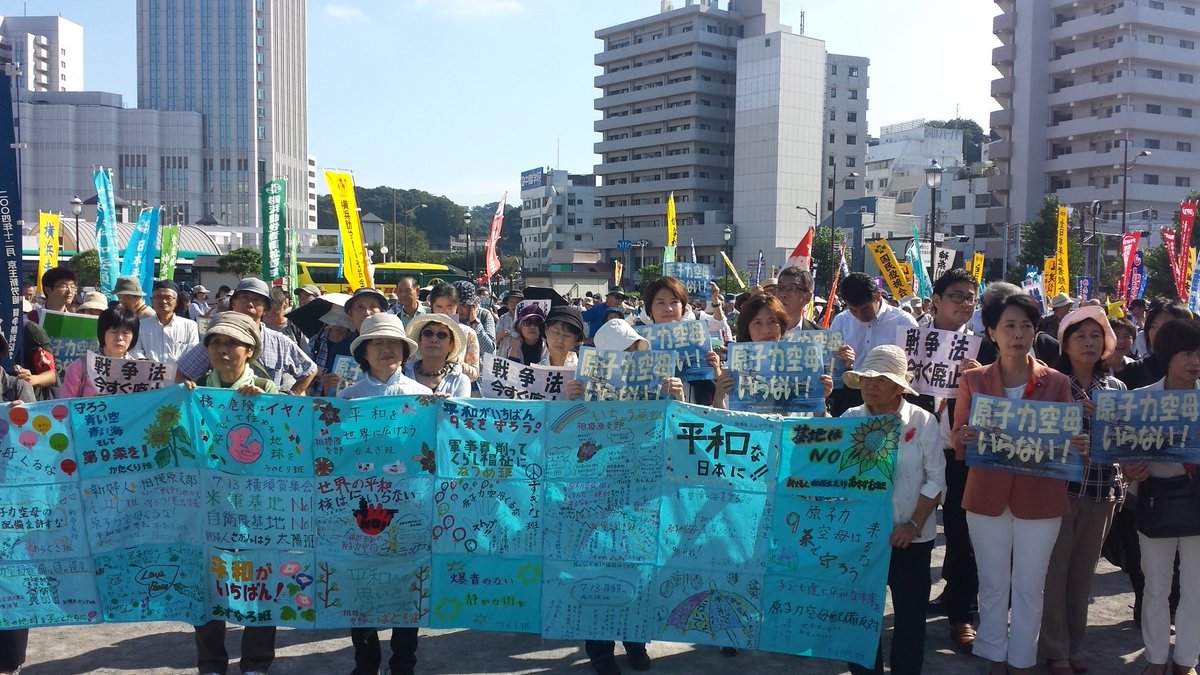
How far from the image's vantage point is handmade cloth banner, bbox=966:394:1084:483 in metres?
4.57

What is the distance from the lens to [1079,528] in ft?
16.9

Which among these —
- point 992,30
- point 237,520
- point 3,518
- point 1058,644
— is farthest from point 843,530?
point 992,30

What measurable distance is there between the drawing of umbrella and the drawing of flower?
2.74ft

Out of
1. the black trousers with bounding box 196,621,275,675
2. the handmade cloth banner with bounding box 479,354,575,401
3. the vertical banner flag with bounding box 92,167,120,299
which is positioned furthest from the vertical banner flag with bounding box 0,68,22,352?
the vertical banner flag with bounding box 92,167,120,299

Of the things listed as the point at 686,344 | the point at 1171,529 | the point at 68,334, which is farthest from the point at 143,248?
the point at 1171,529

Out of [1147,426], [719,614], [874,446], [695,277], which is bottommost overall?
[719,614]

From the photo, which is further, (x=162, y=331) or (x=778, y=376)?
(x=162, y=331)

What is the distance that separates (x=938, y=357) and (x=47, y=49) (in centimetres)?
15313

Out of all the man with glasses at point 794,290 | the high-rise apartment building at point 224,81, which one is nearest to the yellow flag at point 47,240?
the man with glasses at point 794,290

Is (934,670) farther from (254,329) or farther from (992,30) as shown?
(992,30)

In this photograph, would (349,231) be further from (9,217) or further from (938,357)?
(938,357)

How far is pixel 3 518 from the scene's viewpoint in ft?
15.5

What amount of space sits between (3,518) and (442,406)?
7.12ft

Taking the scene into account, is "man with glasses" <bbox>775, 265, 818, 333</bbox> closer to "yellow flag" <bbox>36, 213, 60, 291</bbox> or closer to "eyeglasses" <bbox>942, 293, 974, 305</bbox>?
"eyeglasses" <bbox>942, 293, 974, 305</bbox>
